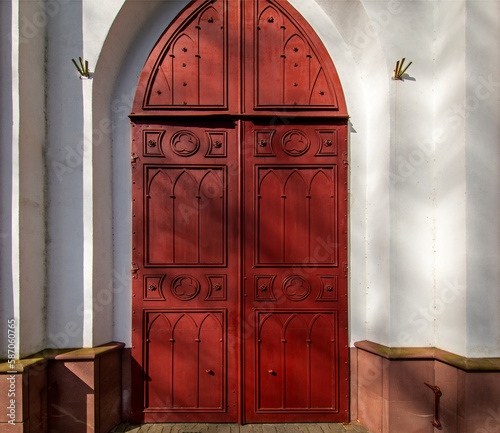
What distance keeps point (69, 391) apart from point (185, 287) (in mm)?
1378

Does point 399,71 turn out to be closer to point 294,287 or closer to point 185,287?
point 294,287

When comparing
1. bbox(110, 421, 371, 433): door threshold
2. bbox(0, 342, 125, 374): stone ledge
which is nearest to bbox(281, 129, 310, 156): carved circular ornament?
bbox(0, 342, 125, 374): stone ledge

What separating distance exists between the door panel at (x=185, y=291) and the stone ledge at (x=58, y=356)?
353 millimetres

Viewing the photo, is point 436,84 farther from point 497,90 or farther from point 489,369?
point 489,369

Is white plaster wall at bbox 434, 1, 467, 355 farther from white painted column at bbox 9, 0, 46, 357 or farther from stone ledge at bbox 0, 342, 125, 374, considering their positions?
Result: white painted column at bbox 9, 0, 46, 357

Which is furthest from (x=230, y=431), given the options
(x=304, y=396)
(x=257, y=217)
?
(x=257, y=217)

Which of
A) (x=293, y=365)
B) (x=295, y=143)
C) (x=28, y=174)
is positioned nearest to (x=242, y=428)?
(x=293, y=365)

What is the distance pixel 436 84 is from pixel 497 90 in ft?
1.63

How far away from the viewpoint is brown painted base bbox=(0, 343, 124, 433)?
2707 mm

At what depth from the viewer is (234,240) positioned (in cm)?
321

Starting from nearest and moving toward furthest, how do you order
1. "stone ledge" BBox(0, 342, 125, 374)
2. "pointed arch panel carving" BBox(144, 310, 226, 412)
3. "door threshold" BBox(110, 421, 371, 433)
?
"stone ledge" BBox(0, 342, 125, 374)
"door threshold" BBox(110, 421, 371, 433)
"pointed arch panel carving" BBox(144, 310, 226, 412)

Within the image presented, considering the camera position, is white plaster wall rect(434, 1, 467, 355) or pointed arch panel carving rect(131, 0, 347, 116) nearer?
white plaster wall rect(434, 1, 467, 355)

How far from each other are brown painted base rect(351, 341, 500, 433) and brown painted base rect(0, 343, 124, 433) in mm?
2494

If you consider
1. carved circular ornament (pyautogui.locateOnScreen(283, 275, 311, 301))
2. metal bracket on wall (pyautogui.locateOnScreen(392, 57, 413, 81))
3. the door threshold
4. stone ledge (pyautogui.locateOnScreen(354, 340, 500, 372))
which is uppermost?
metal bracket on wall (pyautogui.locateOnScreen(392, 57, 413, 81))
